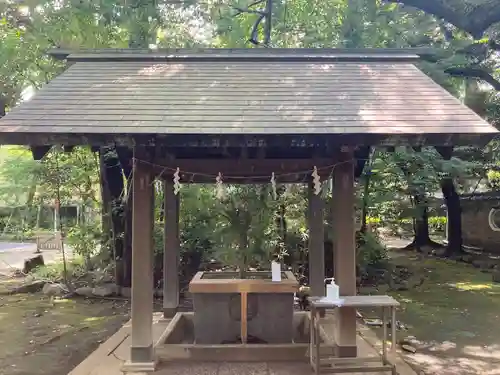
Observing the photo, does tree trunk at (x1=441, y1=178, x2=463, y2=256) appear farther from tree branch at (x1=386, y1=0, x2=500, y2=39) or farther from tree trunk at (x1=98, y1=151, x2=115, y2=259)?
tree trunk at (x1=98, y1=151, x2=115, y2=259)

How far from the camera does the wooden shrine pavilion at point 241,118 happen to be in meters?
4.60

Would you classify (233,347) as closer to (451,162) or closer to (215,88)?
(215,88)

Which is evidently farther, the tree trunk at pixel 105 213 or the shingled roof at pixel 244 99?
the tree trunk at pixel 105 213

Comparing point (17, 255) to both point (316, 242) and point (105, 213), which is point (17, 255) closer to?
→ point (105, 213)

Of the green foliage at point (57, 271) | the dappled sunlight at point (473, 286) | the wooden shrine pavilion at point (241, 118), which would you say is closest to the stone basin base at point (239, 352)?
the wooden shrine pavilion at point (241, 118)

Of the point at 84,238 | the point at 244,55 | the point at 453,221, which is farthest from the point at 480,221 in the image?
the point at 244,55

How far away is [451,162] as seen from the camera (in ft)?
40.2

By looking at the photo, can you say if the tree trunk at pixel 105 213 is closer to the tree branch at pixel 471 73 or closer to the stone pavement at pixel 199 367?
the stone pavement at pixel 199 367

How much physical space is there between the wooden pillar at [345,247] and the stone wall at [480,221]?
14981 millimetres

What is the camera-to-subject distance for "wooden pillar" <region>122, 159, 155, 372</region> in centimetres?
501

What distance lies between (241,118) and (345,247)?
71.6 inches

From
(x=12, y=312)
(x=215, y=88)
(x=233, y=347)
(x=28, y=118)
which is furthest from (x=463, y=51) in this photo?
(x=12, y=312)

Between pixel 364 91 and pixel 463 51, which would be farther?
pixel 463 51

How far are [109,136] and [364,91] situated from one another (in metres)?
2.95
